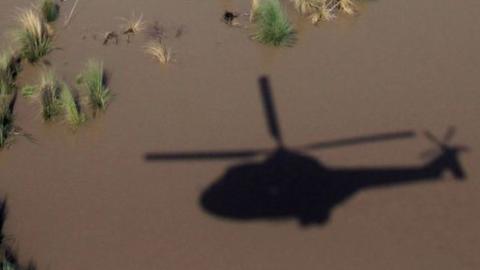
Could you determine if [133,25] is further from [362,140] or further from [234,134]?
[362,140]

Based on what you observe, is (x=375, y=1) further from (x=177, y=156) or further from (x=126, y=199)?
(x=126, y=199)

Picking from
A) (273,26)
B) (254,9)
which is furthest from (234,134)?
(254,9)

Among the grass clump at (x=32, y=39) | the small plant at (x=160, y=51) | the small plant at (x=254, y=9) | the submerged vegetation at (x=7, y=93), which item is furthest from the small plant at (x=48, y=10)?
the small plant at (x=254, y=9)

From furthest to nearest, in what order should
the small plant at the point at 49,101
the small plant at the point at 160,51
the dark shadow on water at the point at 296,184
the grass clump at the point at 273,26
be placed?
1. the grass clump at the point at 273,26
2. the small plant at the point at 160,51
3. the small plant at the point at 49,101
4. the dark shadow on water at the point at 296,184

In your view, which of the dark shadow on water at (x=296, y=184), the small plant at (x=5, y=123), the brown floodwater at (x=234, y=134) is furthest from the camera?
the small plant at (x=5, y=123)

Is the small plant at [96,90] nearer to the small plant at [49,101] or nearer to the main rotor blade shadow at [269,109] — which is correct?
the small plant at [49,101]

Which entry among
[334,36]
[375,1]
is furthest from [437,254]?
[375,1]

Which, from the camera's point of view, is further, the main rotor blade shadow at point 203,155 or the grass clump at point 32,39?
the grass clump at point 32,39
